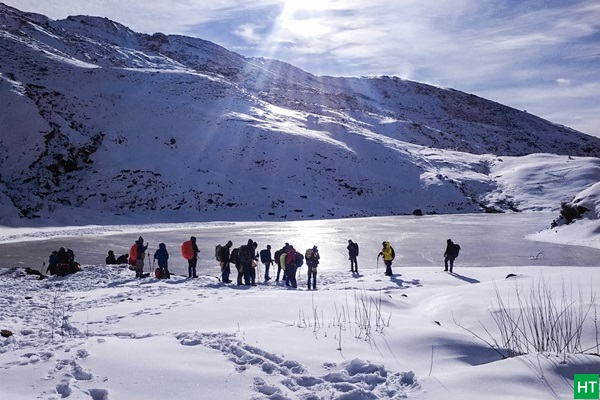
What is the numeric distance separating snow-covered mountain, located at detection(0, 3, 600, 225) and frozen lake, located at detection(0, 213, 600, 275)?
28.3 ft

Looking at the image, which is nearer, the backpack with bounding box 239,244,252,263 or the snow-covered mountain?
the backpack with bounding box 239,244,252,263

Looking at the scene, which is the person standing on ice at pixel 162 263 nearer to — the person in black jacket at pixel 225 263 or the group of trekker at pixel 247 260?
the group of trekker at pixel 247 260

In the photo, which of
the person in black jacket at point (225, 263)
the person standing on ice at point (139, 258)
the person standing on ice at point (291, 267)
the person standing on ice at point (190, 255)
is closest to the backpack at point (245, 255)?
the person in black jacket at point (225, 263)

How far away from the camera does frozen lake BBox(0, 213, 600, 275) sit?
67.2ft

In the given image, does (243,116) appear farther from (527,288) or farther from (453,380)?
(453,380)

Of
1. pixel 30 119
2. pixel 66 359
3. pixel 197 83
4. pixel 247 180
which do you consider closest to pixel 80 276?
pixel 66 359

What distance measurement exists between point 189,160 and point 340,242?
3032 centimetres

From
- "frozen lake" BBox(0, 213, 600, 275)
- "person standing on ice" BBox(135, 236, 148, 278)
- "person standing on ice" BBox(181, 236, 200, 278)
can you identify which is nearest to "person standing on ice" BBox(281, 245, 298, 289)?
"person standing on ice" BBox(181, 236, 200, 278)

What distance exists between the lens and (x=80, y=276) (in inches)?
664

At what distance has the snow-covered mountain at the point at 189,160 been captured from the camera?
45.2 m

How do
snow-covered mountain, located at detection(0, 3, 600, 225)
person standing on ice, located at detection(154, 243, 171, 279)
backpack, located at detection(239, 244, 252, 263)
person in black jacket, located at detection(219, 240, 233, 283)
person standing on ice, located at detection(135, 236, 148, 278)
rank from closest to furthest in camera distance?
backpack, located at detection(239, 244, 252, 263) < person in black jacket, located at detection(219, 240, 233, 283) < person standing on ice, located at detection(154, 243, 171, 279) < person standing on ice, located at detection(135, 236, 148, 278) < snow-covered mountain, located at detection(0, 3, 600, 225)

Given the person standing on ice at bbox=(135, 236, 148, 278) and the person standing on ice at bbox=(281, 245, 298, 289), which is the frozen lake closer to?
the person standing on ice at bbox=(135, 236, 148, 278)

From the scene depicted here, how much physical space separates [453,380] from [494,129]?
131994 mm

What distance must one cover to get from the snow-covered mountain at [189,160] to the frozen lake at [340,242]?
8.64 m
